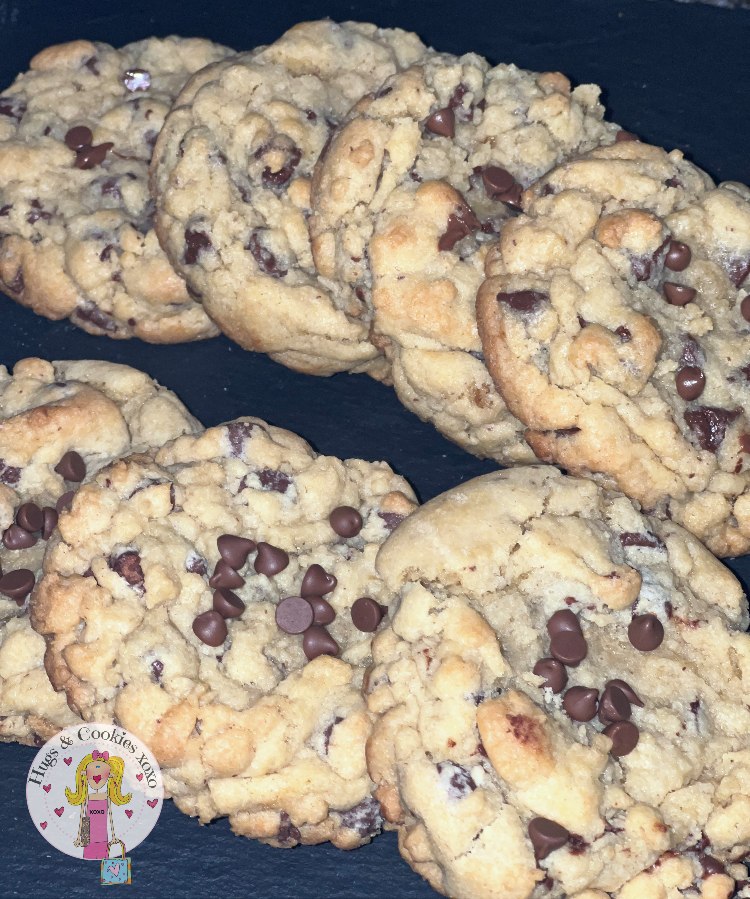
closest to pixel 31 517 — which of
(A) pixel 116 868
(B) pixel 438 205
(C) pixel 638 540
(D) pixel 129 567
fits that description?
(D) pixel 129 567

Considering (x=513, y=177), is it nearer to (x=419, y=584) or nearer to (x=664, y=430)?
(x=664, y=430)

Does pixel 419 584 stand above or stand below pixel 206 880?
above

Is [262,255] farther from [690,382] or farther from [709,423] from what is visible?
[709,423]

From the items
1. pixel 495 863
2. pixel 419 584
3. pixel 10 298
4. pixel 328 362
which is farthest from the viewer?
pixel 10 298

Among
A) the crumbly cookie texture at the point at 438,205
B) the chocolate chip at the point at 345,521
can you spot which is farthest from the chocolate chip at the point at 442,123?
the chocolate chip at the point at 345,521

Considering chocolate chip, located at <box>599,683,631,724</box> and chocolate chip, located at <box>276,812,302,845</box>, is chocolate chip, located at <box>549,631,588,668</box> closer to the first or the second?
chocolate chip, located at <box>599,683,631,724</box>

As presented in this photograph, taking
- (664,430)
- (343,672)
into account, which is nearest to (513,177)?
(664,430)

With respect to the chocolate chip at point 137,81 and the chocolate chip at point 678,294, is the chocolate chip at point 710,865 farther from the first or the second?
the chocolate chip at point 137,81
